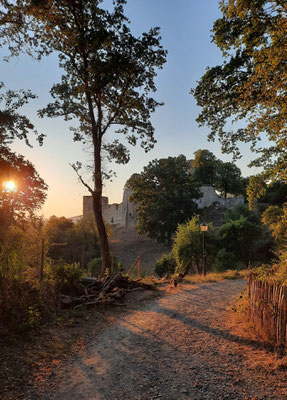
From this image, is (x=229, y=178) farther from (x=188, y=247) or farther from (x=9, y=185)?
(x=9, y=185)

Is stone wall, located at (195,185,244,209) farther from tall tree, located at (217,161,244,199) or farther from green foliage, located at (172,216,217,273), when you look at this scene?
green foliage, located at (172,216,217,273)

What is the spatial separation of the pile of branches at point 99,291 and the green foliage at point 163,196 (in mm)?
23902

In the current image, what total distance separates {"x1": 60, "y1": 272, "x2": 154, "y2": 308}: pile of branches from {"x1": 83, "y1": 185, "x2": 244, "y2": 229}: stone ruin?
98.8 feet

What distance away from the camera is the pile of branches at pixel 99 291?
8.54 metres

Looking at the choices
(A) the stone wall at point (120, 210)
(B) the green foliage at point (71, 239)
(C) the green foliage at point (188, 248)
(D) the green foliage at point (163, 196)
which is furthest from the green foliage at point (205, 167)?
(C) the green foliage at point (188, 248)

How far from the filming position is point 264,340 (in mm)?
5699

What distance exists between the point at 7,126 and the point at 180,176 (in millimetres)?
29522

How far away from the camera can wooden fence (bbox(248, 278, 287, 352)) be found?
525cm

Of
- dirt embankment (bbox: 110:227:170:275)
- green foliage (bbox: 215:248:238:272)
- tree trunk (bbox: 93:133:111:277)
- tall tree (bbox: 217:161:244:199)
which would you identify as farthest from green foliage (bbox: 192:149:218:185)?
tree trunk (bbox: 93:133:111:277)

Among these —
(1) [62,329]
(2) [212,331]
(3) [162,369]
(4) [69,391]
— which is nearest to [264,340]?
(2) [212,331]

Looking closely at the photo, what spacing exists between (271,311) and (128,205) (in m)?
51.6

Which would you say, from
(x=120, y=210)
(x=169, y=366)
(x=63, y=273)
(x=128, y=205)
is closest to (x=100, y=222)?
(x=63, y=273)

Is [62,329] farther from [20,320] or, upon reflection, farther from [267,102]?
[267,102]

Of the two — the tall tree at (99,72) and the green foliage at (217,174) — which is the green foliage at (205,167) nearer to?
the green foliage at (217,174)
